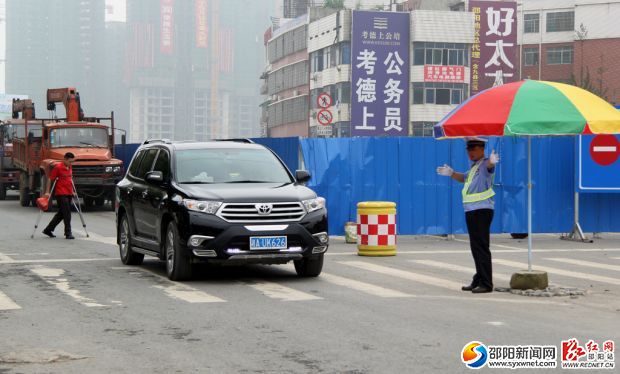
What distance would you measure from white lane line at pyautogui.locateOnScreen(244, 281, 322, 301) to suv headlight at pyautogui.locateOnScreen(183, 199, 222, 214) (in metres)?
1.02

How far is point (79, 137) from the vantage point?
105 ft

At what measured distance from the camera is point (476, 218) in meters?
12.1

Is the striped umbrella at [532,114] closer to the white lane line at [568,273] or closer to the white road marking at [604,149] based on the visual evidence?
the white lane line at [568,273]

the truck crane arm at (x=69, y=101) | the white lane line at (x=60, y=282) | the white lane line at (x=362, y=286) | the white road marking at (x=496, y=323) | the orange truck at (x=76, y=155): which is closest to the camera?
the white road marking at (x=496, y=323)

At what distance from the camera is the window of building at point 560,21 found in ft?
303

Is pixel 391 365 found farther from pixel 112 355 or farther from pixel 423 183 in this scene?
pixel 423 183

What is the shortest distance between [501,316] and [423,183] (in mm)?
11133

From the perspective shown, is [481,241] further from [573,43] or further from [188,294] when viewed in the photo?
[573,43]

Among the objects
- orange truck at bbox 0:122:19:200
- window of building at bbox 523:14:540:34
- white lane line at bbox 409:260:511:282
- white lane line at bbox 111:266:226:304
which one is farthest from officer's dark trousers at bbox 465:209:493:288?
window of building at bbox 523:14:540:34

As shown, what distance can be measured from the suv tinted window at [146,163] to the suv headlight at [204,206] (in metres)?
2.19

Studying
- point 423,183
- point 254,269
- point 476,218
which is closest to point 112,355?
point 476,218

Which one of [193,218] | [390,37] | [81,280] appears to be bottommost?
[81,280]

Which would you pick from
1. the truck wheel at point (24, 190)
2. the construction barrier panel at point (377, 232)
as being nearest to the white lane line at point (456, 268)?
the construction barrier panel at point (377, 232)

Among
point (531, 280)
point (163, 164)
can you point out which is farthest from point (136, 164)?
point (531, 280)
